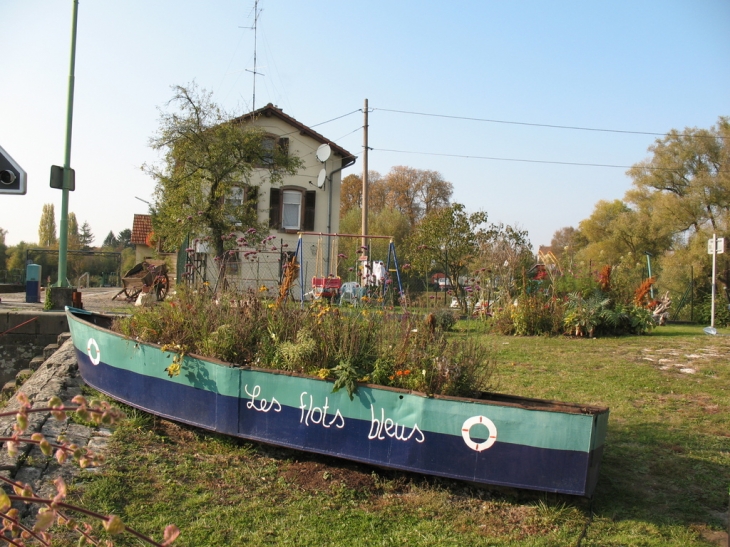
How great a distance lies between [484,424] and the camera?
4.77m

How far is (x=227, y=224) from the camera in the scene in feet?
76.5

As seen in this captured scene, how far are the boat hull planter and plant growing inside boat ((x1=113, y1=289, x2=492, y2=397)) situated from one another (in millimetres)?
188

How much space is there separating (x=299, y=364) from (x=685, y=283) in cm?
2192

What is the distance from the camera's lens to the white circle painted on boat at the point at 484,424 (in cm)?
475

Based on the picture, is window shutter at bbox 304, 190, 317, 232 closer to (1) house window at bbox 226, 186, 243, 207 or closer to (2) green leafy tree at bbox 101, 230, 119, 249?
(1) house window at bbox 226, 186, 243, 207

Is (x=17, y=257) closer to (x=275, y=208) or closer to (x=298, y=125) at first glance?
(x=275, y=208)

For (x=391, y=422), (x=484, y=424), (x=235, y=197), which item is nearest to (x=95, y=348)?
(x=391, y=422)

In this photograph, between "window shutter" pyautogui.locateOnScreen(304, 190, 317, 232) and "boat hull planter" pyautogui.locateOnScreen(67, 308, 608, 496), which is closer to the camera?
"boat hull planter" pyautogui.locateOnScreen(67, 308, 608, 496)

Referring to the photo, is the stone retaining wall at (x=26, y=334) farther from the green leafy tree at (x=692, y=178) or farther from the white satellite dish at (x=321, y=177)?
the green leafy tree at (x=692, y=178)

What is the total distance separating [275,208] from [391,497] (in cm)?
2566

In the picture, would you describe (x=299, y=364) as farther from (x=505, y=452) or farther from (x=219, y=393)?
(x=505, y=452)

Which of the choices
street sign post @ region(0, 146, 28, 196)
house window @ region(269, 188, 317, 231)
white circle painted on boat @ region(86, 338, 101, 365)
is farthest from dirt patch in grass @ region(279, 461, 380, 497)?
house window @ region(269, 188, 317, 231)

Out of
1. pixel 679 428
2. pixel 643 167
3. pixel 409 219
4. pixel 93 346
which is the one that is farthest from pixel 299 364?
pixel 409 219

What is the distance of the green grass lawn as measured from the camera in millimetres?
4492
